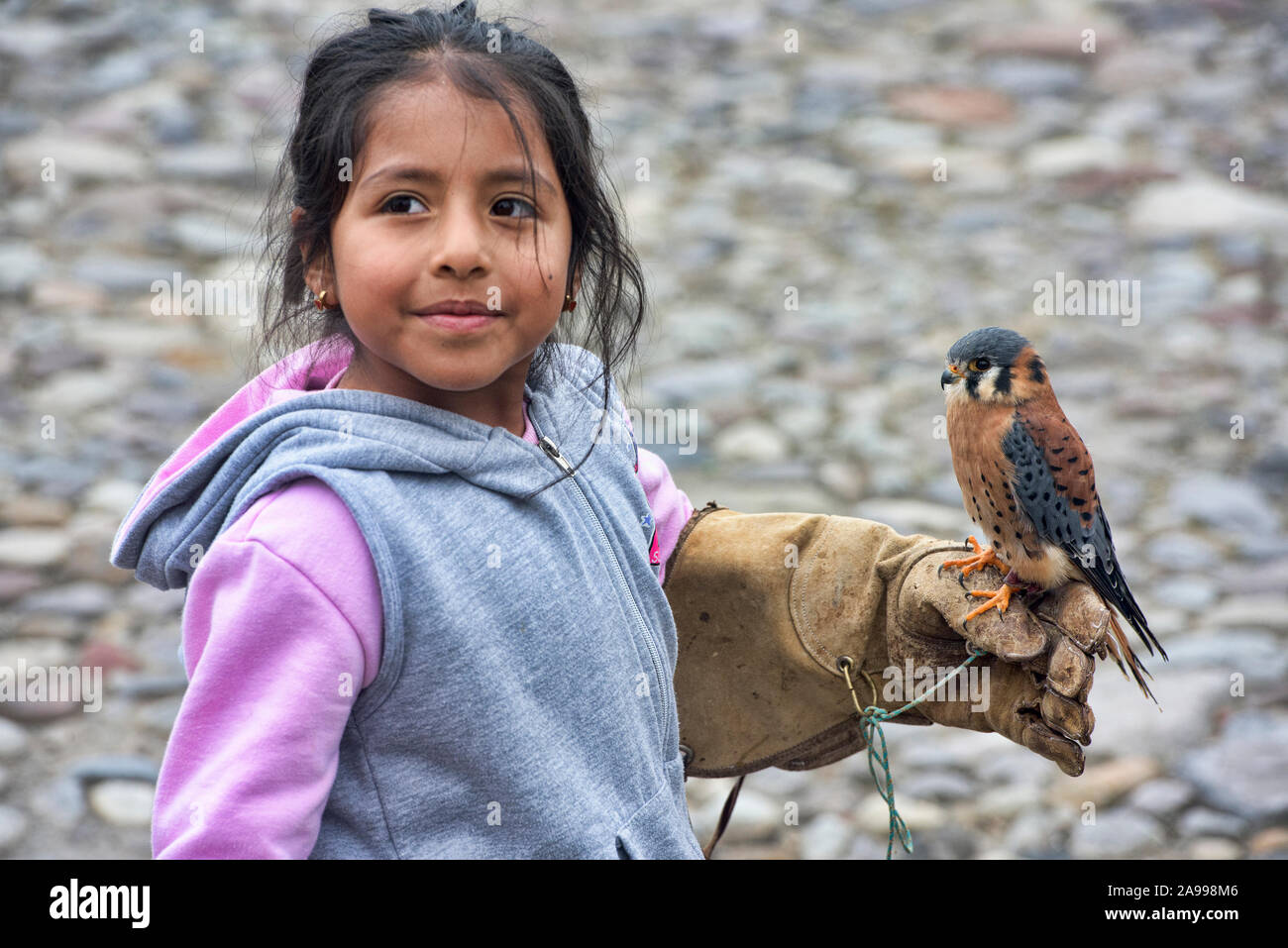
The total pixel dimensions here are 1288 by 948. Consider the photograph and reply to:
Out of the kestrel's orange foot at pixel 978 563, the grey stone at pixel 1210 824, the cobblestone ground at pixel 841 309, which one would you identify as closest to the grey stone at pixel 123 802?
the cobblestone ground at pixel 841 309

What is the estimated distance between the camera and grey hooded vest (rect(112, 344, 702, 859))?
4.61 feet

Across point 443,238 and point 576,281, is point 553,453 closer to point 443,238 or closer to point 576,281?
point 576,281

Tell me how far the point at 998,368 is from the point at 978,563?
259 millimetres

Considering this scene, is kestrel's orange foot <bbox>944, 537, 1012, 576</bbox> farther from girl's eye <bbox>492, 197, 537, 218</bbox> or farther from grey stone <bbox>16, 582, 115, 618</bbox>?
grey stone <bbox>16, 582, 115, 618</bbox>

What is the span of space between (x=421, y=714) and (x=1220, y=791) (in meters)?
2.24

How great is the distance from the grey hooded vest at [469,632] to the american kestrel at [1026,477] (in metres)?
0.54

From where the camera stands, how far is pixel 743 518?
2078 mm

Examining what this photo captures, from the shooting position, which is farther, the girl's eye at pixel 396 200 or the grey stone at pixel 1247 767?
the grey stone at pixel 1247 767

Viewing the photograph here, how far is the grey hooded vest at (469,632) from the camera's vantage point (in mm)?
1404

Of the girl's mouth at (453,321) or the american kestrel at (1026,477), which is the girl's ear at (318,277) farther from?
the american kestrel at (1026,477)

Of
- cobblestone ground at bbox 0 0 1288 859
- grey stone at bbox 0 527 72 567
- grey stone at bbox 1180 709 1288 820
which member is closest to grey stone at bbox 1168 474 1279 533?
cobblestone ground at bbox 0 0 1288 859

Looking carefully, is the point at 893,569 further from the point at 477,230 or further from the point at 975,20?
the point at 975,20

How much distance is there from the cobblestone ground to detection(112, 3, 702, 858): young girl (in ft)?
5.01

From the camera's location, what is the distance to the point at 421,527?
1.43m
